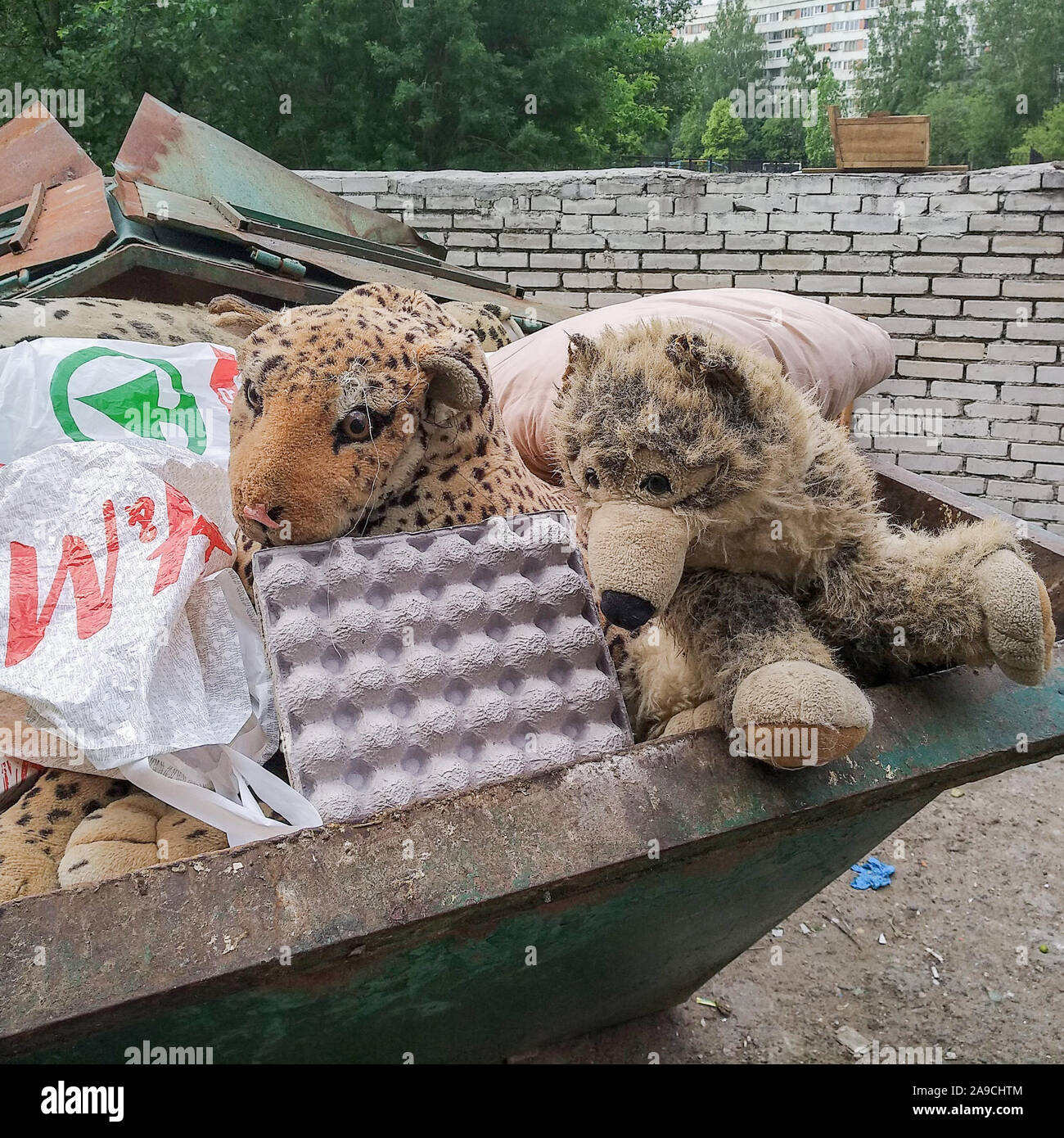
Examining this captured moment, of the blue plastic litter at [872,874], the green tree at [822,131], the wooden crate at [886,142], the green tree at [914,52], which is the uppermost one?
the green tree at [914,52]

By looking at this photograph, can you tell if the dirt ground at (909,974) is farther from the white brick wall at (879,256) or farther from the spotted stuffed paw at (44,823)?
the white brick wall at (879,256)

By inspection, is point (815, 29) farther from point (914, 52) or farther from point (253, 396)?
point (253, 396)

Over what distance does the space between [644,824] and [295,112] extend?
1640 cm

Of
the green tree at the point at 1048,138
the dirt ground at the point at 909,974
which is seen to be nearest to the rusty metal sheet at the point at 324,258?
the dirt ground at the point at 909,974

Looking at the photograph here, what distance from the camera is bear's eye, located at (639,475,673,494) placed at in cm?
106

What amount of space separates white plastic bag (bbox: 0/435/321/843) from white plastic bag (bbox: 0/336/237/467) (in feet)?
0.86

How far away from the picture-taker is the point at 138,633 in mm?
1195

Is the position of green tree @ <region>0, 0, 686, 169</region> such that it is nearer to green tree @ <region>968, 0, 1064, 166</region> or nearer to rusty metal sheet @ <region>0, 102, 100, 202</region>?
rusty metal sheet @ <region>0, 102, 100, 202</region>

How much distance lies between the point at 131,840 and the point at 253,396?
2.08 feet

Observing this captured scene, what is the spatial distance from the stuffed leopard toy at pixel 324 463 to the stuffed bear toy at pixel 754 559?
0.77 feet

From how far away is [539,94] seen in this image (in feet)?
51.5

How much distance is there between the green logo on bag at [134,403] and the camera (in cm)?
169

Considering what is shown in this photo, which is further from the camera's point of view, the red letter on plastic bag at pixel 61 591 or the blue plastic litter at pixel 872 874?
the blue plastic litter at pixel 872 874

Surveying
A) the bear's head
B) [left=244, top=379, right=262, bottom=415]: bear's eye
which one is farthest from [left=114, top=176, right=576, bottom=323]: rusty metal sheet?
the bear's head
